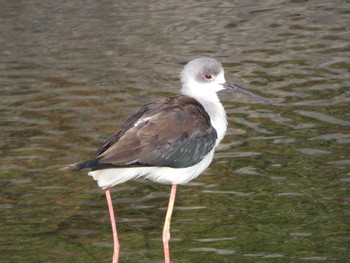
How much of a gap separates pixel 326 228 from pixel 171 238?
1.16 m

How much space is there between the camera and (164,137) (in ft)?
23.6

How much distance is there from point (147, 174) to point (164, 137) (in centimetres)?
28

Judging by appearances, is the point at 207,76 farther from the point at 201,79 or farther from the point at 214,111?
the point at 214,111

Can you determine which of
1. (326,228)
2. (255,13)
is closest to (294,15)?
(255,13)

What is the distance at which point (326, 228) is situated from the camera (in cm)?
779

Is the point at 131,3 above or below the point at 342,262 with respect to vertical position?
below

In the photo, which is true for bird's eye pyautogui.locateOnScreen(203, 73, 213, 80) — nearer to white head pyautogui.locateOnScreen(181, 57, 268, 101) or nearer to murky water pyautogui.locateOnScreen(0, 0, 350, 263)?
white head pyautogui.locateOnScreen(181, 57, 268, 101)

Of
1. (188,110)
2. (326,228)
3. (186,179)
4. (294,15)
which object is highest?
(188,110)

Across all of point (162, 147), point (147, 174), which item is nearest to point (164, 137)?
point (162, 147)

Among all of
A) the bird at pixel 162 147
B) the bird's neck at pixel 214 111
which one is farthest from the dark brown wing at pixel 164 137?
the bird's neck at pixel 214 111

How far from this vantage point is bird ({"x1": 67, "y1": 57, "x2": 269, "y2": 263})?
692 cm

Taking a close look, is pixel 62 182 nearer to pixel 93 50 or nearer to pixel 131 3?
pixel 93 50

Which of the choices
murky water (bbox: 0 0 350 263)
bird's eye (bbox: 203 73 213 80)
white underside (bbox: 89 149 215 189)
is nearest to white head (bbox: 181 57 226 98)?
bird's eye (bbox: 203 73 213 80)

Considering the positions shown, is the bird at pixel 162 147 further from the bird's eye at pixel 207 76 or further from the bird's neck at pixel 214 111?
the bird's eye at pixel 207 76
